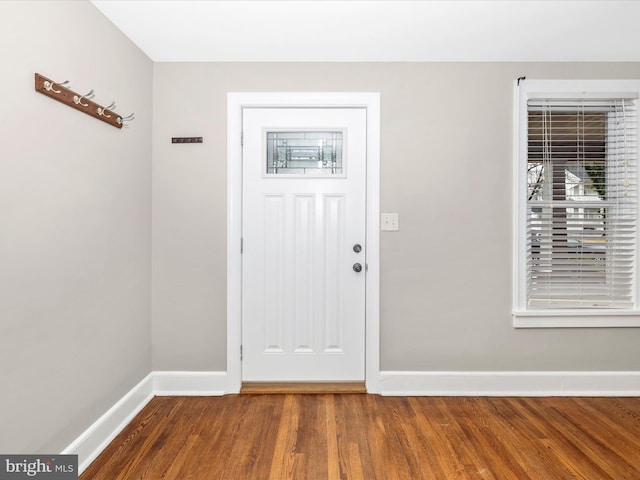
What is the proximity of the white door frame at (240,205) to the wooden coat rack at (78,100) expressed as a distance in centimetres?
→ 73

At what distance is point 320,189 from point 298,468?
5.81 ft

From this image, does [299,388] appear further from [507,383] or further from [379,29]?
[379,29]

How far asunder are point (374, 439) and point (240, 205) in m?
1.78

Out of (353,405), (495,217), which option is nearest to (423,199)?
(495,217)

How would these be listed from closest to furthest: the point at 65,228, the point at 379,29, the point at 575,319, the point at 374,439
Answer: the point at 65,228
the point at 374,439
the point at 379,29
the point at 575,319

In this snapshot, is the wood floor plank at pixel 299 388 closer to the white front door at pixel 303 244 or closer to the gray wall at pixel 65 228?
the white front door at pixel 303 244

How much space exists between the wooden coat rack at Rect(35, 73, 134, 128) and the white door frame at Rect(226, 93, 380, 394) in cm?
73

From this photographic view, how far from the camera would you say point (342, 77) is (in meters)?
2.76

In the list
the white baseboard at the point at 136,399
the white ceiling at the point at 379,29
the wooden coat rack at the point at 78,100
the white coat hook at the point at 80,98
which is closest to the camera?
the wooden coat rack at the point at 78,100

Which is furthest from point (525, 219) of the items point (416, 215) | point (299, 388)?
point (299, 388)

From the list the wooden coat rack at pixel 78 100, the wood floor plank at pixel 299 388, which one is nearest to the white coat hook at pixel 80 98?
the wooden coat rack at pixel 78 100

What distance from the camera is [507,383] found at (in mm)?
2773

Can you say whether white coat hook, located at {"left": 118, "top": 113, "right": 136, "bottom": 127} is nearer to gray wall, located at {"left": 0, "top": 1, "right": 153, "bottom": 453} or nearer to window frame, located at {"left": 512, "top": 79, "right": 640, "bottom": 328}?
gray wall, located at {"left": 0, "top": 1, "right": 153, "bottom": 453}

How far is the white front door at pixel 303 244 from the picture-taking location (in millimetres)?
2811
